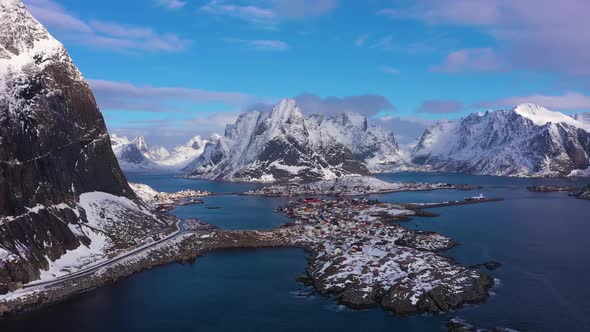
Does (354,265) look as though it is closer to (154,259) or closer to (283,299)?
(283,299)

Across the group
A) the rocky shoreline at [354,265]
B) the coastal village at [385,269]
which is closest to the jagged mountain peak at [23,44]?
the rocky shoreline at [354,265]

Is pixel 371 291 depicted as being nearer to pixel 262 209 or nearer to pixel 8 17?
pixel 8 17

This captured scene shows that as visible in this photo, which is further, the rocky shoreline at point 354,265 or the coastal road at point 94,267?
the coastal road at point 94,267

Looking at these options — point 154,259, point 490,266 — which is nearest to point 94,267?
point 154,259

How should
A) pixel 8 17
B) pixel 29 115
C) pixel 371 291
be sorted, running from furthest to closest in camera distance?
pixel 8 17 < pixel 29 115 < pixel 371 291

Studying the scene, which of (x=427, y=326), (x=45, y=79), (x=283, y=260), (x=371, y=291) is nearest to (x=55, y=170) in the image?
(x=45, y=79)

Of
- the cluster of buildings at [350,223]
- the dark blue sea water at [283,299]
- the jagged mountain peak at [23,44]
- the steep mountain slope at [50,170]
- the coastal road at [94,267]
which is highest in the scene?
the jagged mountain peak at [23,44]

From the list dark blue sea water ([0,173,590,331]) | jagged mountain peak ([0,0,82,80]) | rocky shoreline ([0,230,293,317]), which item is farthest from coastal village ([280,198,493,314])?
jagged mountain peak ([0,0,82,80])

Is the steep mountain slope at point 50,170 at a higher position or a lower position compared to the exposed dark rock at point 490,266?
higher

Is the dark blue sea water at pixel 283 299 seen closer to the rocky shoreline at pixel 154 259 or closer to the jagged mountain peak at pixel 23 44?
the rocky shoreline at pixel 154 259
